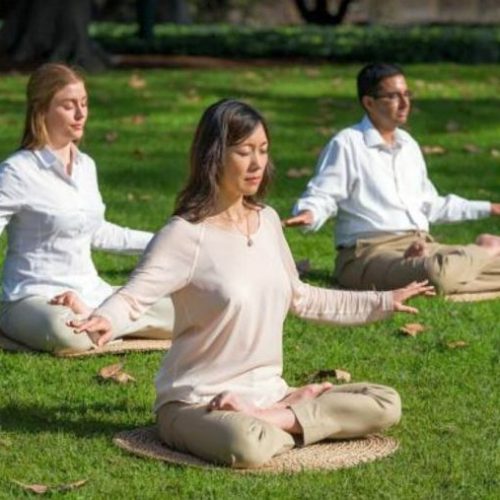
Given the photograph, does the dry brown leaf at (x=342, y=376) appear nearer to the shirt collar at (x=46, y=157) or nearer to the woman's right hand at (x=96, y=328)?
the shirt collar at (x=46, y=157)

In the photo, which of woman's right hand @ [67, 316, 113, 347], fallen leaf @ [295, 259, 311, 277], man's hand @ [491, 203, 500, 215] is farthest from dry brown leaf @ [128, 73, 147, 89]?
woman's right hand @ [67, 316, 113, 347]

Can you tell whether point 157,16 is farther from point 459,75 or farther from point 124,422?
point 124,422

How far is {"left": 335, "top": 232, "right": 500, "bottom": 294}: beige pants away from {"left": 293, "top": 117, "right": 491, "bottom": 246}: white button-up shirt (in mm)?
90

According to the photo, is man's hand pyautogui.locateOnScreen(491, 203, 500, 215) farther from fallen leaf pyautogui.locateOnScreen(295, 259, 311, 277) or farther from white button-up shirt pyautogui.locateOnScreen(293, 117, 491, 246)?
fallen leaf pyautogui.locateOnScreen(295, 259, 311, 277)

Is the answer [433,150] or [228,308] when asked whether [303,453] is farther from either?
[433,150]

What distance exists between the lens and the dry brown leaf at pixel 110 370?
24.7ft

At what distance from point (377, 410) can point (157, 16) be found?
3267 cm

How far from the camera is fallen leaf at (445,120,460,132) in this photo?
1720 cm

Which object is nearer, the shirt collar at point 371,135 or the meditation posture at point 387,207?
the meditation posture at point 387,207

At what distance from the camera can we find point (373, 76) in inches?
372

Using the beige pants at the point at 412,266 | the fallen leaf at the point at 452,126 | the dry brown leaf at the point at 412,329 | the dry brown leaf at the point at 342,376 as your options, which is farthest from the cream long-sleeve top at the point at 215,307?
the fallen leaf at the point at 452,126

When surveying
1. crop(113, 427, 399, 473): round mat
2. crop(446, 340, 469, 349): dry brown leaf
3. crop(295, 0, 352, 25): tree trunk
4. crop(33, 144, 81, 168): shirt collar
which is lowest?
crop(295, 0, 352, 25): tree trunk

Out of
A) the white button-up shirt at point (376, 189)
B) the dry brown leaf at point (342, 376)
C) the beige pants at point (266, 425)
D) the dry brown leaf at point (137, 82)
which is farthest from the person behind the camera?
the dry brown leaf at point (137, 82)

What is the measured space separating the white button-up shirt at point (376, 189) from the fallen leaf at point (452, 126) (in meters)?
7.36
